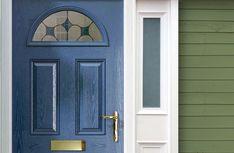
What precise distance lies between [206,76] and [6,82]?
1611mm

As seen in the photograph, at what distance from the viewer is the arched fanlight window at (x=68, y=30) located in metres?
3.43

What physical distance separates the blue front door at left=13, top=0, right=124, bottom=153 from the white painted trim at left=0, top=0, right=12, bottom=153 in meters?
0.06

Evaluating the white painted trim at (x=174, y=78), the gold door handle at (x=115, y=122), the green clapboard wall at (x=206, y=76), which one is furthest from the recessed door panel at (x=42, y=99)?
the green clapboard wall at (x=206, y=76)

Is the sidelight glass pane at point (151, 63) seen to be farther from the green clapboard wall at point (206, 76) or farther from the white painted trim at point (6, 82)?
the white painted trim at point (6, 82)

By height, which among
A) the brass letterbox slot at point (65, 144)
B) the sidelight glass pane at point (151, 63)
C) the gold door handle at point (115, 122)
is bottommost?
the brass letterbox slot at point (65, 144)

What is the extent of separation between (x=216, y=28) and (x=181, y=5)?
34 centimetres

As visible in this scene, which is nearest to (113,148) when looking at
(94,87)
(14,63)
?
(94,87)

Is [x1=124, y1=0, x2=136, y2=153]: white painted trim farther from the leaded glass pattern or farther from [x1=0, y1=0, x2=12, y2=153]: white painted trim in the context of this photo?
[x1=0, y1=0, x2=12, y2=153]: white painted trim

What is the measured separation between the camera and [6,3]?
3350 millimetres

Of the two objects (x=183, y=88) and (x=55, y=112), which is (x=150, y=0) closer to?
(x=183, y=88)

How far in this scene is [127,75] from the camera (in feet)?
11.1

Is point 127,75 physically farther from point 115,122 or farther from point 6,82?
point 6,82

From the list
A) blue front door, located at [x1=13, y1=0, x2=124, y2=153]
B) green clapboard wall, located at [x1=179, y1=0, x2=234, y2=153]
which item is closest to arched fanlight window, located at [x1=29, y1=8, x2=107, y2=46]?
blue front door, located at [x1=13, y1=0, x2=124, y2=153]

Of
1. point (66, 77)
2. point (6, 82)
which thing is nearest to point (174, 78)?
point (66, 77)
